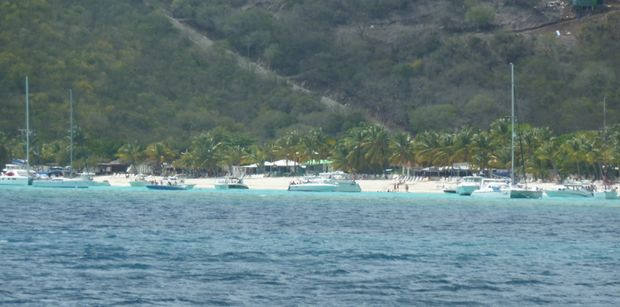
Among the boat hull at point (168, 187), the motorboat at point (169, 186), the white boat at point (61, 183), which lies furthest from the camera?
the white boat at point (61, 183)

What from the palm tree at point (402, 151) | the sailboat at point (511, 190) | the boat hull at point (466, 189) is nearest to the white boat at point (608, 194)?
the sailboat at point (511, 190)

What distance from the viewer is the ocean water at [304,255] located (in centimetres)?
5262

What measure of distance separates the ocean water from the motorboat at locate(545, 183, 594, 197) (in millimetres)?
22151

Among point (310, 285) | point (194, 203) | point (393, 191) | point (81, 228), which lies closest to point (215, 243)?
point (81, 228)

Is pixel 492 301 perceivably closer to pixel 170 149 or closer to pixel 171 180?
pixel 171 180

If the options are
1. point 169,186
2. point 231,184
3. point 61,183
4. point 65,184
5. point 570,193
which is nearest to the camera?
point 570,193

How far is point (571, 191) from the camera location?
452ft

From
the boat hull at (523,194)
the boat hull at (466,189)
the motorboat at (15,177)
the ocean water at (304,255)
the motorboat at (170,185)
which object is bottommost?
the ocean water at (304,255)

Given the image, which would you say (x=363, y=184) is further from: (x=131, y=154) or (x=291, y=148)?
(x=131, y=154)

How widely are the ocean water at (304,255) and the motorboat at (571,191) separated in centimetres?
2215

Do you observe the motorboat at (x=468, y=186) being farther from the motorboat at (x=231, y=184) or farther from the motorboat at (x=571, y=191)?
the motorboat at (x=231, y=184)

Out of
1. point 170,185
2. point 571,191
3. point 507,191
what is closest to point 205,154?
point 170,185

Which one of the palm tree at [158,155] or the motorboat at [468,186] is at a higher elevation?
the palm tree at [158,155]

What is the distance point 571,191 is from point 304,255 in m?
75.0
